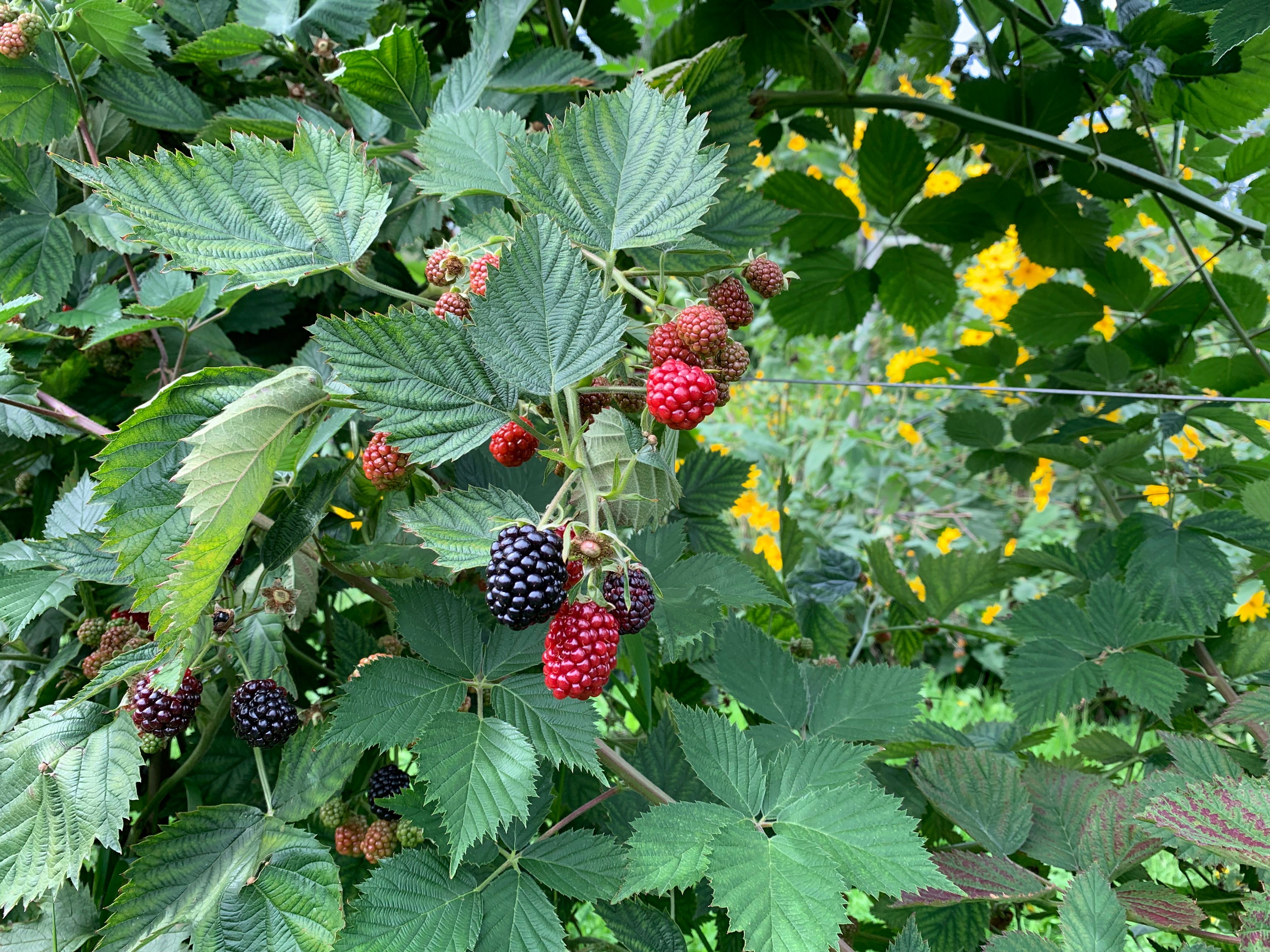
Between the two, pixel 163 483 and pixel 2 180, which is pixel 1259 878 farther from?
pixel 2 180

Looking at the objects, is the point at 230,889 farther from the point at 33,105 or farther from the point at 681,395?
the point at 33,105

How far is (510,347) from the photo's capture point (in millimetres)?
525

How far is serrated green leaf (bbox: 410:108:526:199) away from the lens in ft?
2.24

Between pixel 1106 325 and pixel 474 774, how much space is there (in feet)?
5.59

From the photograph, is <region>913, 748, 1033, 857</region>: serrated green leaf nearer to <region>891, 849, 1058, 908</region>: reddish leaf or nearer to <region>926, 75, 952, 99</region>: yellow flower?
<region>891, 849, 1058, 908</region>: reddish leaf

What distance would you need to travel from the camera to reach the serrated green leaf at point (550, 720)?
0.57 m

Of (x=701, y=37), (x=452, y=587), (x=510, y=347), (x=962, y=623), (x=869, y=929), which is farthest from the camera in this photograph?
(x=962, y=623)

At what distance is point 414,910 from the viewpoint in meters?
0.61

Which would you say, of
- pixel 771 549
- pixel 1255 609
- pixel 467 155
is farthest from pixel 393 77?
pixel 1255 609

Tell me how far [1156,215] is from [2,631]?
83.0 inches

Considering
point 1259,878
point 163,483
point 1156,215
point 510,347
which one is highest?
point 510,347

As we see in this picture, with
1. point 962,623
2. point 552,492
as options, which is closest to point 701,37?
point 552,492

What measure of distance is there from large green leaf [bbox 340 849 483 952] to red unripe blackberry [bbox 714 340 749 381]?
1.43ft

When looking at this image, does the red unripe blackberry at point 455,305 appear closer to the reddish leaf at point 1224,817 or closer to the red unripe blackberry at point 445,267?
the red unripe blackberry at point 445,267
